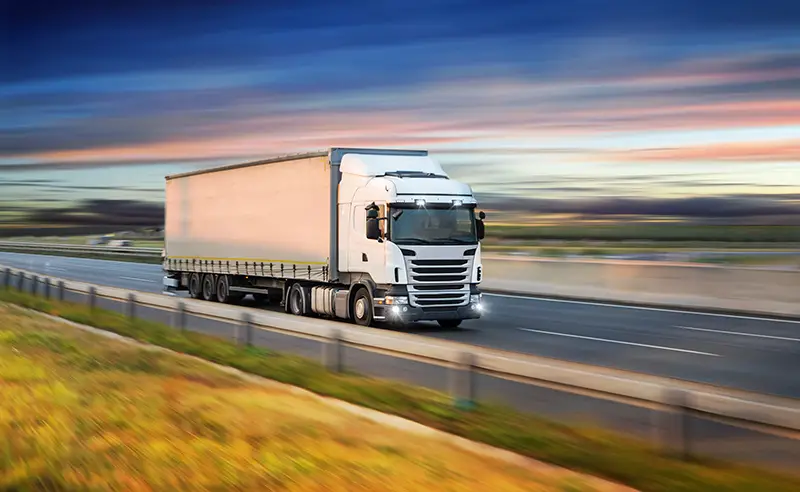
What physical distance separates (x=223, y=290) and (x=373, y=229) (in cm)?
957

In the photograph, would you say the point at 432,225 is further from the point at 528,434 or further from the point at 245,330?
the point at 528,434

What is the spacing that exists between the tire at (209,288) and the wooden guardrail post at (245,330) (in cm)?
1425

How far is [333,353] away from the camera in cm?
1305

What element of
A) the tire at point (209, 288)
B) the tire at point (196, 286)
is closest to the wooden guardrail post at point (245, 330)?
the tire at point (209, 288)

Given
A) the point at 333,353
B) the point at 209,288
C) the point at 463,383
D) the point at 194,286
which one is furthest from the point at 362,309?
the point at 463,383

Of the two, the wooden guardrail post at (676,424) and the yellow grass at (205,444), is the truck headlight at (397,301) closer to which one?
the yellow grass at (205,444)

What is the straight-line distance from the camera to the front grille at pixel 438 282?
69.8 feet

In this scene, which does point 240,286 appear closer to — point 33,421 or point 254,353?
point 254,353

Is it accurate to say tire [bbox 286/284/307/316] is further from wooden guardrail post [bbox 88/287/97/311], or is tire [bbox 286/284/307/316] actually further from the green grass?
the green grass

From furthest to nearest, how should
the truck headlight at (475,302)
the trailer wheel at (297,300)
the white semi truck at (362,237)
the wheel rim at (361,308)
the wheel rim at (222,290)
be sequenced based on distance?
1. the wheel rim at (222,290)
2. the trailer wheel at (297,300)
3. the wheel rim at (361,308)
4. the truck headlight at (475,302)
5. the white semi truck at (362,237)

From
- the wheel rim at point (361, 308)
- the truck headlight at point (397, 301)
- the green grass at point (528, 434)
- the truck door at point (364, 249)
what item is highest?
the truck door at point (364, 249)

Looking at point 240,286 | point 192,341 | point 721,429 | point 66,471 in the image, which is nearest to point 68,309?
point 240,286

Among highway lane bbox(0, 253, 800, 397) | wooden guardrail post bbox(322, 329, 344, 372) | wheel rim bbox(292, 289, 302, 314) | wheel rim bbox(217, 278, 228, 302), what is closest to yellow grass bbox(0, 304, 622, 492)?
wooden guardrail post bbox(322, 329, 344, 372)

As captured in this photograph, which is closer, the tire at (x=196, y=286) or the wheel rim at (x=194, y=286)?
the tire at (x=196, y=286)
